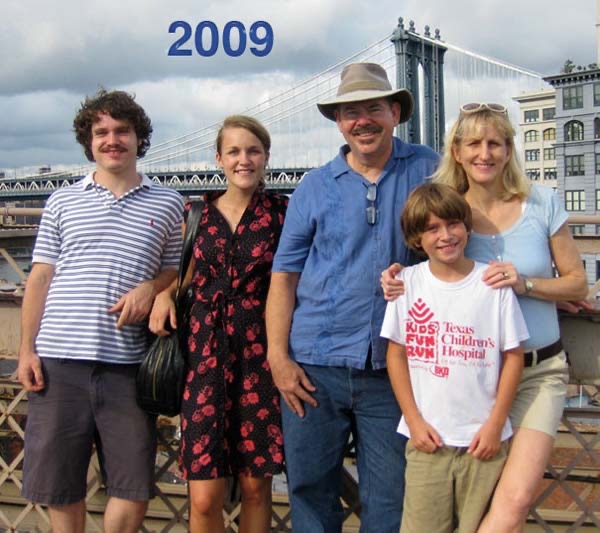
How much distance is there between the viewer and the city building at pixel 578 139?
4475 centimetres

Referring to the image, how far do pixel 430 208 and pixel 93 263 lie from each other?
38.2 inches

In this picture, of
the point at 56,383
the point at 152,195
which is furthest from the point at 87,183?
the point at 56,383

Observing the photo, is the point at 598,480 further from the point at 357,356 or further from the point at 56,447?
the point at 56,447

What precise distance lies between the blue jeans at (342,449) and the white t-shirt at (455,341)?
0.15 meters

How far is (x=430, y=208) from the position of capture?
6.06ft

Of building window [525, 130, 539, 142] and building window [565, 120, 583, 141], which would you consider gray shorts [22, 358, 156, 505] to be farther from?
building window [525, 130, 539, 142]

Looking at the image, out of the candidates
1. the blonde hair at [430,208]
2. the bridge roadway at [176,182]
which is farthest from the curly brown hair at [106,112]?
the bridge roadway at [176,182]

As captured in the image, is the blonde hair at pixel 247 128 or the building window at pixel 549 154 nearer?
the blonde hair at pixel 247 128

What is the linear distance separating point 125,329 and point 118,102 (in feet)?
2.18

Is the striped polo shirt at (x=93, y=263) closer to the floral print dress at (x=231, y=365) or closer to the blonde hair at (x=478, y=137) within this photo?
the floral print dress at (x=231, y=365)

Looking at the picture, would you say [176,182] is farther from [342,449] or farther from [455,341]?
[455,341]

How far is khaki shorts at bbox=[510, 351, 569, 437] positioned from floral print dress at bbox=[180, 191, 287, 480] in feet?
2.17

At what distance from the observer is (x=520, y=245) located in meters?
1.90

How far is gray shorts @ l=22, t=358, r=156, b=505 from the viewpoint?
218cm
